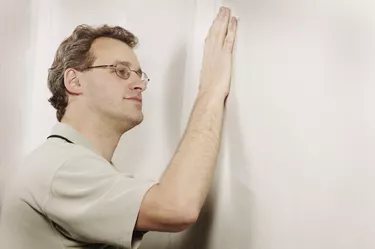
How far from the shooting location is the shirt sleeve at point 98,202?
1150 millimetres

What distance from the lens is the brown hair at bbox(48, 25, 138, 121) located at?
1491mm

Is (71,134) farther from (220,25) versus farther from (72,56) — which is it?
(220,25)

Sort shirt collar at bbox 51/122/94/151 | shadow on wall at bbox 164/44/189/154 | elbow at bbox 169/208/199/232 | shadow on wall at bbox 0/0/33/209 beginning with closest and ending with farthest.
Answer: elbow at bbox 169/208/199/232, shirt collar at bbox 51/122/94/151, shadow on wall at bbox 0/0/33/209, shadow on wall at bbox 164/44/189/154

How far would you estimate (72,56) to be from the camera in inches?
59.1

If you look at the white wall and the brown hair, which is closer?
the white wall

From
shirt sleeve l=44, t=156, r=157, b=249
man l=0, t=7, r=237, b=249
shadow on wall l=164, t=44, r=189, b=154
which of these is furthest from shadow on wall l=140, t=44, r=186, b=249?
shirt sleeve l=44, t=156, r=157, b=249

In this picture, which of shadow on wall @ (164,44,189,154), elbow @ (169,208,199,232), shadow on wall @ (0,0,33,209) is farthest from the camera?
shadow on wall @ (164,44,189,154)

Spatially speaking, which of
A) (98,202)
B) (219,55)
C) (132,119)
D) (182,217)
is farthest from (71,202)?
(219,55)

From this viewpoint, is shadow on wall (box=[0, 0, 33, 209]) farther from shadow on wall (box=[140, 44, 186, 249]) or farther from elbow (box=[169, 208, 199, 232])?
elbow (box=[169, 208, 199, 232])

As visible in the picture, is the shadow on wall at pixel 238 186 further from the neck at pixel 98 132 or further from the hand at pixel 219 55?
the neck at pixel 98 132

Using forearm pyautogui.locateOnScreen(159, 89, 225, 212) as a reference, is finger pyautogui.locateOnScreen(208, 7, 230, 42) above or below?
above

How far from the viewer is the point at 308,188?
48.9 inches

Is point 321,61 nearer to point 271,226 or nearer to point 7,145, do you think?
point 271,226

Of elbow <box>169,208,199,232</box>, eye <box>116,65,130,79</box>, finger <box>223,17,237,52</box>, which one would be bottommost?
elbow <box>169,208,199,232</box>
